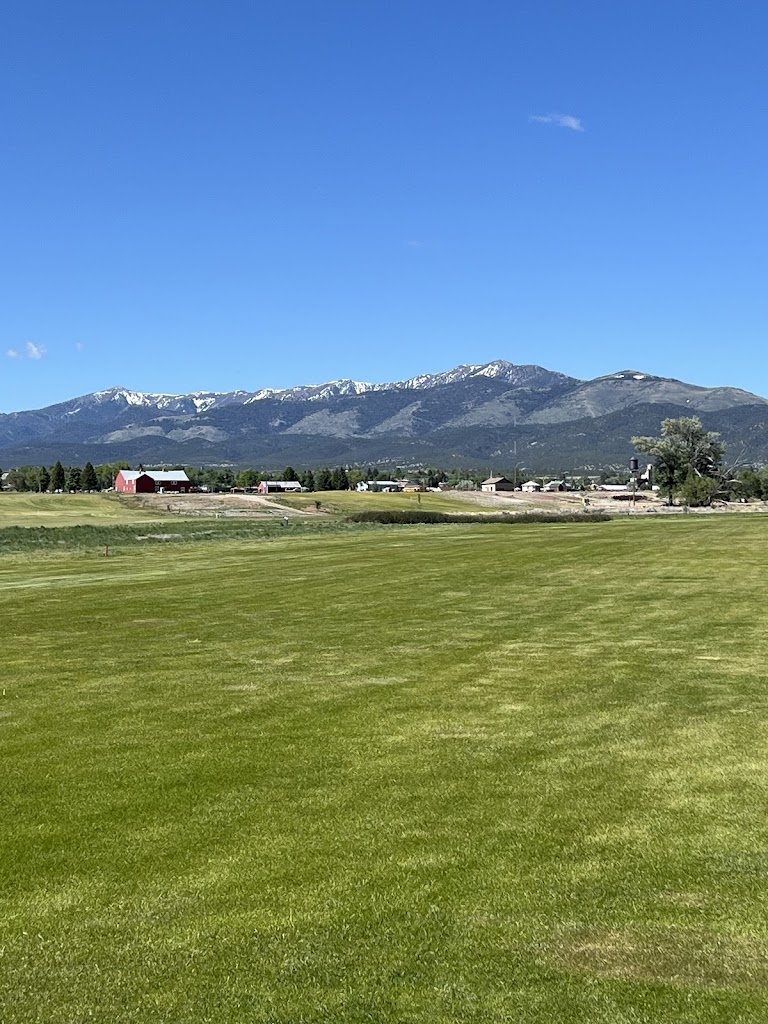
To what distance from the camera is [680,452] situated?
6757 inches

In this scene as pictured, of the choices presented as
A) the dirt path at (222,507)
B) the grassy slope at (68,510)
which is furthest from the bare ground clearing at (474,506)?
the grassy slope at (68,510)

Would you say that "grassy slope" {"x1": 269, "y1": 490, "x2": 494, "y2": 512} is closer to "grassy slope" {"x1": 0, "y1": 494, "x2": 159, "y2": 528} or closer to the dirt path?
the dirt path

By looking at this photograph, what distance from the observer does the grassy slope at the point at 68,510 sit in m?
109

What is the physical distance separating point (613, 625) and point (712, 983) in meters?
17.1

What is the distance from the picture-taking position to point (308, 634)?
23000 millimetres

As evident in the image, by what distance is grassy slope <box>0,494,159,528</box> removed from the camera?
10944 cm

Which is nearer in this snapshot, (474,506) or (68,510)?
(68,510)

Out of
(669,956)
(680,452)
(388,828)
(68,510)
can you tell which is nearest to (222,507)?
(68,510)

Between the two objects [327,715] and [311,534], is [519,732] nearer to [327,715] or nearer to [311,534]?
[327,715]

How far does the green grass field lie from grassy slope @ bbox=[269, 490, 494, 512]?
122361 millimetres

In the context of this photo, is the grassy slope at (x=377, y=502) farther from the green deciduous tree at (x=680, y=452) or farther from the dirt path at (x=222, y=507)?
the green deciduous tree at (x=680, y=452)

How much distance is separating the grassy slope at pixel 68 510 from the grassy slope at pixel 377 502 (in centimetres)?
2553

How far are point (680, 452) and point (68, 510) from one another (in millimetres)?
104198

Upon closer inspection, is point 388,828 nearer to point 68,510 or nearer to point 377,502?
point 68,510
